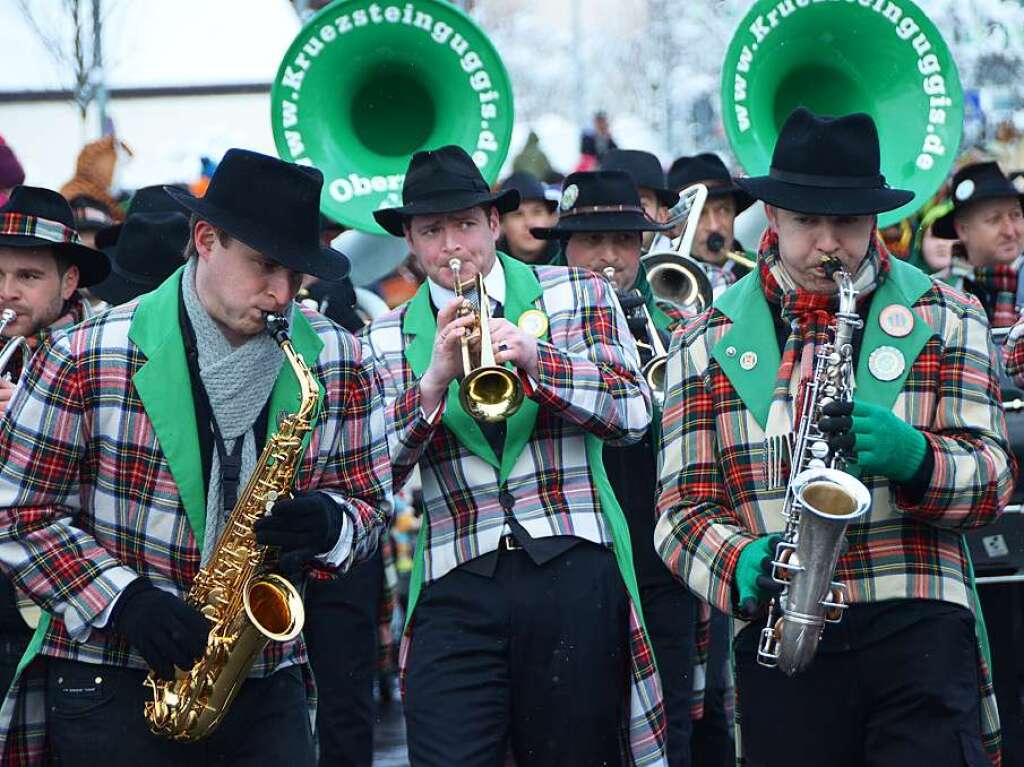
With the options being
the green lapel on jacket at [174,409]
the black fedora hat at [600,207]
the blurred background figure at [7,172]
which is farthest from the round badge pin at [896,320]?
the blurred background figure at [7,172]

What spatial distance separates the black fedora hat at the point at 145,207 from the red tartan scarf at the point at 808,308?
151 inches

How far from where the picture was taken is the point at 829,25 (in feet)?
27.8

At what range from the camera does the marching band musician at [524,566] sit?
17.2 feet

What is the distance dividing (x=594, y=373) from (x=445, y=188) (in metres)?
0.91

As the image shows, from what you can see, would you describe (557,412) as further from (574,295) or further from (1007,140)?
(1007,140)

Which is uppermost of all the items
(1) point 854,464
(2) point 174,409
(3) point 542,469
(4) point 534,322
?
(4) point 534,322

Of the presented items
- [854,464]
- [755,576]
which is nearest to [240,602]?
[755,576]

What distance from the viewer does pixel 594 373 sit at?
5414mm

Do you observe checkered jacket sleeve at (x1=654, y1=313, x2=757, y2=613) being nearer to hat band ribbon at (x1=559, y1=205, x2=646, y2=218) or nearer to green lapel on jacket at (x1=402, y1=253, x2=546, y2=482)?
green lapel on jacket at (x1=402, y1=253, x2=546, y2=482)

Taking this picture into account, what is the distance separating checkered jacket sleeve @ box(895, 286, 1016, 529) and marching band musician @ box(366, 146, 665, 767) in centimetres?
120

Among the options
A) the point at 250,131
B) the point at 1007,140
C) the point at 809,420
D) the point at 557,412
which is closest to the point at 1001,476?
the point at 809,420

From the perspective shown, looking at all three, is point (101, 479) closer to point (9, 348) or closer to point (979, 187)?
point (9, 348)

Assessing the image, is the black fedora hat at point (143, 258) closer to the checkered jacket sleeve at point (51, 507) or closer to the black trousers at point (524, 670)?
the black trousers at point (524, 670)

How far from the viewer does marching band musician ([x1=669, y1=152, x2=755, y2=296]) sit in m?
8.95
